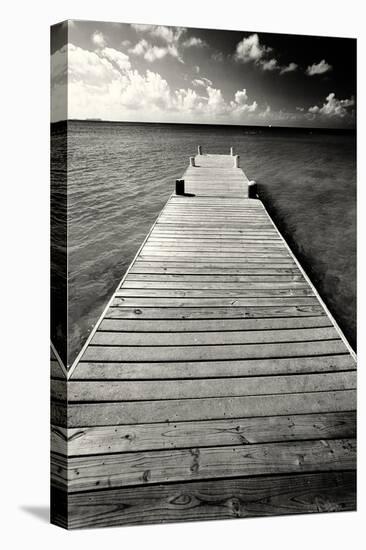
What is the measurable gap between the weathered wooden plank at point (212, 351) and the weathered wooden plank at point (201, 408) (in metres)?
0.19

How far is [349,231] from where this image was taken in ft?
10.6

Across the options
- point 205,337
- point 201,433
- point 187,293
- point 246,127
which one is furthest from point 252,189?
point 201,433

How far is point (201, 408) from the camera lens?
2844 mm

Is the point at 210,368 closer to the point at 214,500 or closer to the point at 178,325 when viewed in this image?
the point at 178,325

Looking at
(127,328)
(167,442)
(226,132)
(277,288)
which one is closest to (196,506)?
(167,442)

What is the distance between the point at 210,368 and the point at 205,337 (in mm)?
149

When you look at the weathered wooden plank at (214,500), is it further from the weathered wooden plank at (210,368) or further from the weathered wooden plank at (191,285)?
the weathered wooden plank at (191,285)

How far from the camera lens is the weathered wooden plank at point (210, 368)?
281 centimetres

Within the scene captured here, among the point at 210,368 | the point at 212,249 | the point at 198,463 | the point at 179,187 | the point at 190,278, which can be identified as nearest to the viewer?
the point at 198,463

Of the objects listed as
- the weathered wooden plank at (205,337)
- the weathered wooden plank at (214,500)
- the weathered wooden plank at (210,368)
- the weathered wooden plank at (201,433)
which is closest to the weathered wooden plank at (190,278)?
the weathered wooden plank at (205,337)

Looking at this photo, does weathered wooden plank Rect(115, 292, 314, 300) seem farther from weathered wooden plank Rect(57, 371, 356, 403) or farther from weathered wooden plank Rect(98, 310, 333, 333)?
weathered wooden plank Rect(57, 371, 356, 403)

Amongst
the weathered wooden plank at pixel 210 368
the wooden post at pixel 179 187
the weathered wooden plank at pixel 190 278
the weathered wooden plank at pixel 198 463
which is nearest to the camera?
the weathered wooden plank at pixel 198 463

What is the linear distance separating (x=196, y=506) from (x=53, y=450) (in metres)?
0.67

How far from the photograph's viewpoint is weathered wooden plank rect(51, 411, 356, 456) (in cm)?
271
